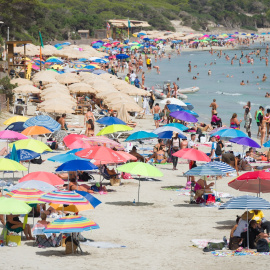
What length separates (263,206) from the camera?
409 inches

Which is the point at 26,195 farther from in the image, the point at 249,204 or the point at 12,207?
the point at 249,204

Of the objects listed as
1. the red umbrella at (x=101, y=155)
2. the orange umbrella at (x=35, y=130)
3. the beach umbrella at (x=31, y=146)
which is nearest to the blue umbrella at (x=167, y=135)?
the orange umbrella at (x=35, y=130)

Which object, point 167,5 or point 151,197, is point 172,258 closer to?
point 151,197

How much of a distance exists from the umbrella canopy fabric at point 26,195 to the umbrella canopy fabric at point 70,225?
1489 mm

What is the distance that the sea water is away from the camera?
1455 inches

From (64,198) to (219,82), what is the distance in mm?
45440

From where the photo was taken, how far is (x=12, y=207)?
9.62 metres

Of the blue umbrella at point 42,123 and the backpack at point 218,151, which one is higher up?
the blue umbrella at point 42,123

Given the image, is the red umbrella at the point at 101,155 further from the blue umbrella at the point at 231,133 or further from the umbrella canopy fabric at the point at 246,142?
the blue umbrella at the point at 231,133

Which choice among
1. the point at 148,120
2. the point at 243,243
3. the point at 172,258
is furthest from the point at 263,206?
the point at 148,120

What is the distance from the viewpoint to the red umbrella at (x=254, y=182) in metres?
12.2

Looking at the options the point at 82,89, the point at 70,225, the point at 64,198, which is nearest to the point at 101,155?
the point at 64,198

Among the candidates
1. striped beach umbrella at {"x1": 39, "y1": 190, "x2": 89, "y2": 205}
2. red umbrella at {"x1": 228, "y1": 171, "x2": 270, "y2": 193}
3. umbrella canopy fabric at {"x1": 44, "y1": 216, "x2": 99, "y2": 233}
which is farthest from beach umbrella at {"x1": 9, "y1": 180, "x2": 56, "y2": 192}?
red umbrella at {"x1": 228, "y1": 171, "x2": 270, "y2": 193}

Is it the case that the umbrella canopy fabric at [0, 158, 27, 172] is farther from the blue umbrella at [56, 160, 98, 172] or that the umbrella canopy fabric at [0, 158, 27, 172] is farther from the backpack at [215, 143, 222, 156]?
the backpack at [215, 143, 222, 156]
